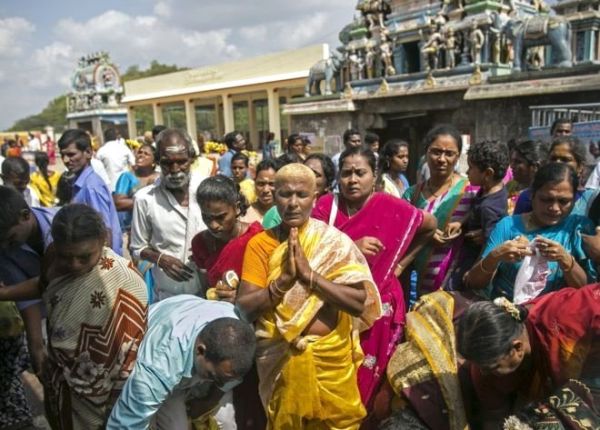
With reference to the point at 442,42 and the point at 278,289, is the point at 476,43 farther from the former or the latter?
the point at 278,289

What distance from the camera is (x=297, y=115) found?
14.2 metres

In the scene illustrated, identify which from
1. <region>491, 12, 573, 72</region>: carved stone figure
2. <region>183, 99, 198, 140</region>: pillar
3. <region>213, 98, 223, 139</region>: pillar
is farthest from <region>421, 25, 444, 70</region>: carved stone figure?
<region>213, 98, 223, 139</region>: pillar

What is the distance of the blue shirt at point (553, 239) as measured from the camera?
7.68 feet

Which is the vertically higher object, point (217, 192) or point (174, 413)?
point (217, 192)

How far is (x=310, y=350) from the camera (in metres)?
2.13

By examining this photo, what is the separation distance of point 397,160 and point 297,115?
32.6 ft

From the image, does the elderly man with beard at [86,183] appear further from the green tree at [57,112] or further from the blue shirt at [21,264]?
the green tree at [57,112]

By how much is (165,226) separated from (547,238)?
2.18 m

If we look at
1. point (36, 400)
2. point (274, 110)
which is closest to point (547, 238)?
point (36, 400)

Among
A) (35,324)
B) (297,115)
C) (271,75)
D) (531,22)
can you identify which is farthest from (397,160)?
(271,75)

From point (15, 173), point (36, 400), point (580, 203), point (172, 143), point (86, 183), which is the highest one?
point (172, 143)

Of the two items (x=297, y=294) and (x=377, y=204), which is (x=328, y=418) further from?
(x=377, y=204)

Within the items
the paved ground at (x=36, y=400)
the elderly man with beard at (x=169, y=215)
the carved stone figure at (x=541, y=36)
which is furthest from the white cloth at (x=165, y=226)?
the carved stone figure at (x=541, y=36)

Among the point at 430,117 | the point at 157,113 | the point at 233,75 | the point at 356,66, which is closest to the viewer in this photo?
the point at 430,117
